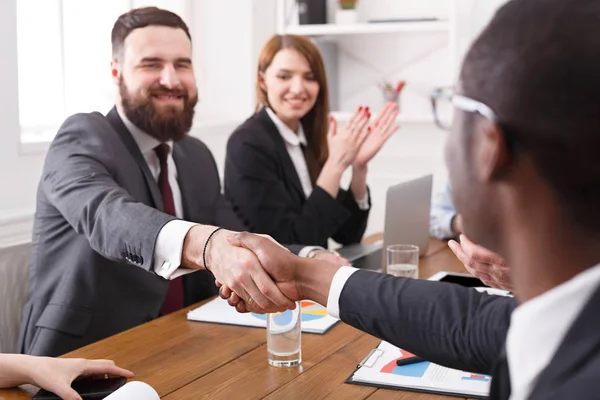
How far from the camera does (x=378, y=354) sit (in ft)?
5.12

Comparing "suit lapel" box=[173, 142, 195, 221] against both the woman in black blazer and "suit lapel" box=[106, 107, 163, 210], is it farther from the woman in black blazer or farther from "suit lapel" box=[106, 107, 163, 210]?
the woman in black blazer

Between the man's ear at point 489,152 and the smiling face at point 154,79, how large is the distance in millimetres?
1605

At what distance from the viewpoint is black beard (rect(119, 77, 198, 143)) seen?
231 cm

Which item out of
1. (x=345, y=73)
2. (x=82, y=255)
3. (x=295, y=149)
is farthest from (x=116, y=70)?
(x=345, y=73)

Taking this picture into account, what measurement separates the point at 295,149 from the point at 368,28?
1.05 m

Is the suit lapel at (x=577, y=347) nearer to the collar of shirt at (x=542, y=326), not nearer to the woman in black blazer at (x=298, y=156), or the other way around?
the collar of shirt at (x=542, y=326)

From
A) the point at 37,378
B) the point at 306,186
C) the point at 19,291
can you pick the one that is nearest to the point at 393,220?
the point at 306,186

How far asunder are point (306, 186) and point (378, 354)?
1531 mm

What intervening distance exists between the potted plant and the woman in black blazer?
935 mm

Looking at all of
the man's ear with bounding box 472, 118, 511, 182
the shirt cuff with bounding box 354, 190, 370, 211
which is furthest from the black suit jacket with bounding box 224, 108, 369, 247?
the man's ear with bounding box 472, 118, 511, 182

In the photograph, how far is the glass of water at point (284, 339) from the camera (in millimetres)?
1528

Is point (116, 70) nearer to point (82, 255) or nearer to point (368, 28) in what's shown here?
point (82, 255)

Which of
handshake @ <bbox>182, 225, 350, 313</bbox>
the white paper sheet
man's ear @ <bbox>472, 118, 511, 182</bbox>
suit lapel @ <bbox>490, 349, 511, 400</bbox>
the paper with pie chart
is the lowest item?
the paper with pie chart

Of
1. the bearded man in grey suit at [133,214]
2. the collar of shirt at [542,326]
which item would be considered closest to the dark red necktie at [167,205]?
the bearded man in grey suit at [133,214]
